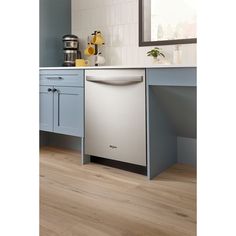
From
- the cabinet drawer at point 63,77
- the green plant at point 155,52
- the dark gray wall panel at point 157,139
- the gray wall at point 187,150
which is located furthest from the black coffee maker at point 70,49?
the gray wall at point 187,150

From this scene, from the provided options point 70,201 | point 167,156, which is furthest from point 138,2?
point 70,201

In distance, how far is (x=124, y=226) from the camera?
1633mm

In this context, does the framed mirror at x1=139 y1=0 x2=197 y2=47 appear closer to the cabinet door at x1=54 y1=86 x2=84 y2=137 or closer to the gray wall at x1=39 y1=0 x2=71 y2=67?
the cabinet door at x1=54 y1=86 x2=84 y2=137

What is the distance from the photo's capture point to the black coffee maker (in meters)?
3.47

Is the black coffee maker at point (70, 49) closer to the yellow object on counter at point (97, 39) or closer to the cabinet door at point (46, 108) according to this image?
the yellow object on counter at point (97, 39)

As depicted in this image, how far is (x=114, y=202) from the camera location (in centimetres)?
198

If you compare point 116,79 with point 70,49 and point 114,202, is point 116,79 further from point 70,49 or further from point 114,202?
point 70,49

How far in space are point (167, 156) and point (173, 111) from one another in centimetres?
42

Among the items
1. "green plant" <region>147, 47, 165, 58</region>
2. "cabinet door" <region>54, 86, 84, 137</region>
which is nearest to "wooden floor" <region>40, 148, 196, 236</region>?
"cabinet door" <region>54, 86, 84, 137</region>

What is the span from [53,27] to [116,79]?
1.50 metres

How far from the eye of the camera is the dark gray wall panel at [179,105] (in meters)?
2.27

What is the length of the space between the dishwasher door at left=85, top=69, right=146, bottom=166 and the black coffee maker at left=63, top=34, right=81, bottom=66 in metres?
0.79

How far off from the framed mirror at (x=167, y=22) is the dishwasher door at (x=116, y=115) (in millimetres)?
653

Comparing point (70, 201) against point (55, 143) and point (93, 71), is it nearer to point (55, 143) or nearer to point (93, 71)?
point (93, 71)
